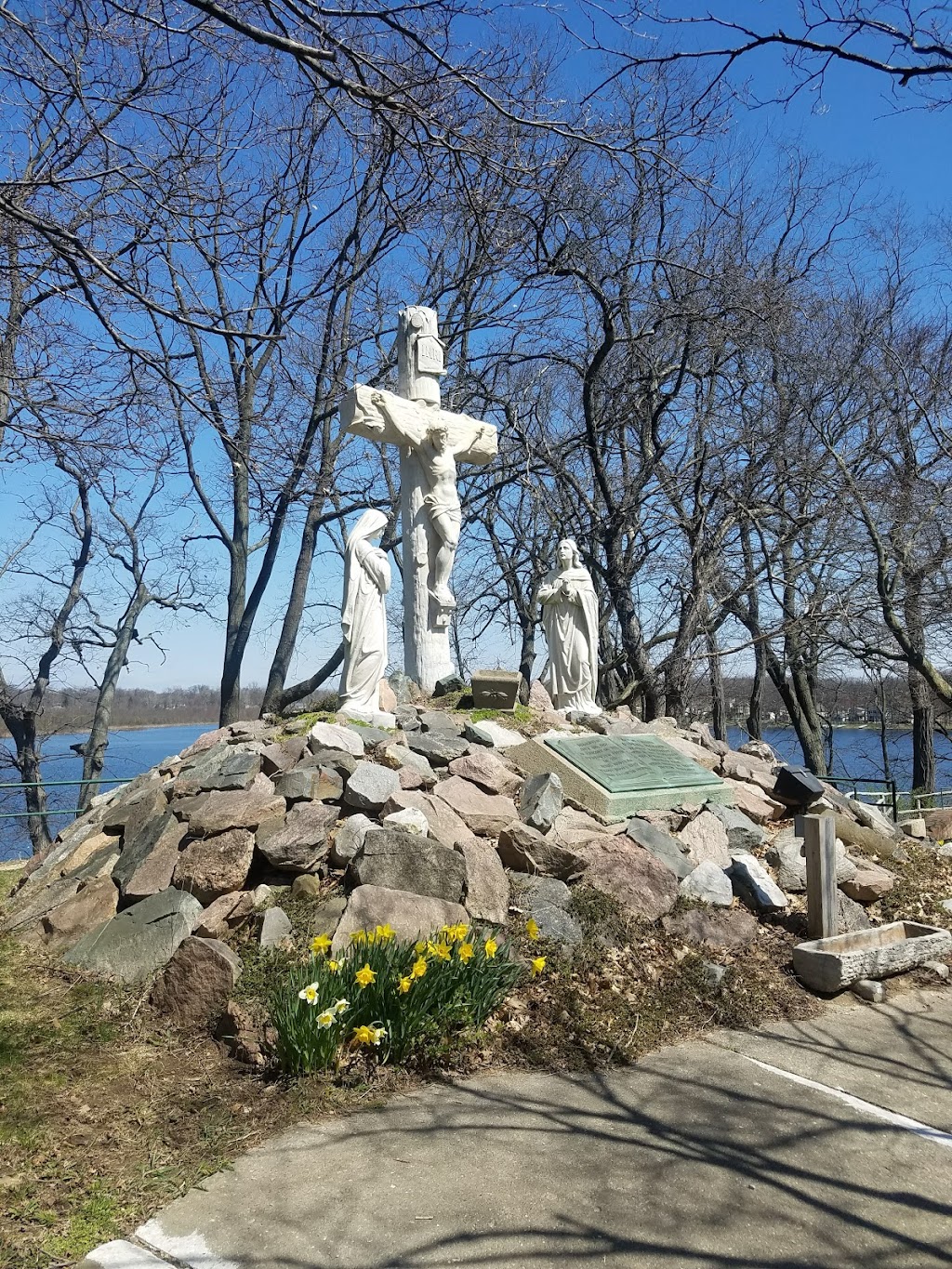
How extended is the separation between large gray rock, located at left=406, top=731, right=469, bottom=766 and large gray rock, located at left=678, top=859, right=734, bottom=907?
7.48 feet

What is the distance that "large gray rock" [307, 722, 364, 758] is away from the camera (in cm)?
723

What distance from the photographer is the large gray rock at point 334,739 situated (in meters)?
7.23

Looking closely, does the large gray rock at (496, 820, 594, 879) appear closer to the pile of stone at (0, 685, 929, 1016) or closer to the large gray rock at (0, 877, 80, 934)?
the pile of stone at (0, 685, 929, 1016)

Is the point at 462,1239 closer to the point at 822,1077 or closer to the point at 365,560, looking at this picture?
the point at 822,1077

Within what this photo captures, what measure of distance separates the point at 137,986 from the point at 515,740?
438 centimetres

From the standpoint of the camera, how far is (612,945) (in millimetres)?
5668

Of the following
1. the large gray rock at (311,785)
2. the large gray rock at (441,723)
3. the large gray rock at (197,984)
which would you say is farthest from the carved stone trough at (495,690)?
the large gray rock at (197,984)

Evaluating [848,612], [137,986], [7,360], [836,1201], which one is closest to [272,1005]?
[137,986]

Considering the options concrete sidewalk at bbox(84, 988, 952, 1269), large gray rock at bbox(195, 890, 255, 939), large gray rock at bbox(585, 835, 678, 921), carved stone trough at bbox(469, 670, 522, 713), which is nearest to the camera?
concrete sidewalk at bbox(84, 988, 952, 1269)

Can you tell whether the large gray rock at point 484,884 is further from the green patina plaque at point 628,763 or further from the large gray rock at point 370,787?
the green patina plaque at point 628,763

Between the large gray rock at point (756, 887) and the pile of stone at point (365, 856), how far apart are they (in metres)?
0.02

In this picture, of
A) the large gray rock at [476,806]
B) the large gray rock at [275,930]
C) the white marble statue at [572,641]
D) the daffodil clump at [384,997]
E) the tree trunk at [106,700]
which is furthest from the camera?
the tree trunk at [106,700]

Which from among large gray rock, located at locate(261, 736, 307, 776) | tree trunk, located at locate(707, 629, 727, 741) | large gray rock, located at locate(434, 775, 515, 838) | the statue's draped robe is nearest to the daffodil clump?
large gray rock, located at locate(434, 775, 515, 838)

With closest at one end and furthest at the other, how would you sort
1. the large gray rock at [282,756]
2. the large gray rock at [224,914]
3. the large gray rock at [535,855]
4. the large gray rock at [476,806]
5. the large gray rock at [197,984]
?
the large gray rock at [197,984] → the large gray rock at [224,914] → the large gray rock at [535,855] → the large gray rock at [476,806] → the large gray rock at [282,756]
